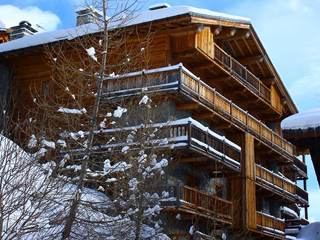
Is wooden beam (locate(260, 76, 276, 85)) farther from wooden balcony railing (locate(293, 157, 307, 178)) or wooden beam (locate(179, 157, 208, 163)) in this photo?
wooden beam (locate(179, 157, 208, 163))

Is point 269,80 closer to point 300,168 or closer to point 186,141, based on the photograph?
point 300,168

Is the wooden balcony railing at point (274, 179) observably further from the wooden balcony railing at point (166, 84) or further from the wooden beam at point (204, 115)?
the wooden balcony railing at point (166, 84)

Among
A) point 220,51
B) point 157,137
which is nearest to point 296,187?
point 220,51

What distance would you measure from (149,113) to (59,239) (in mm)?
9046

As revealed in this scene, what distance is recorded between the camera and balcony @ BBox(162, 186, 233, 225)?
70.1 feet

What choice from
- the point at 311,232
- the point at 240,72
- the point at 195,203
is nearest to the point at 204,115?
the point at 240,72

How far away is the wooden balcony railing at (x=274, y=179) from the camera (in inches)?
1156

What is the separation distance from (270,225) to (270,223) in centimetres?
12

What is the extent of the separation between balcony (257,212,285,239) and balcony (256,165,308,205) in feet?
4.98

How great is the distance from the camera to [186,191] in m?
22.1

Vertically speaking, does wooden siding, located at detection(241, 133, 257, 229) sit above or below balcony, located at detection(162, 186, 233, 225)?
above

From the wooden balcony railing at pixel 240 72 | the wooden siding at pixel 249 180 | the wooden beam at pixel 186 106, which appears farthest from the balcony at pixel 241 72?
the wooden beam at pixel 186 106

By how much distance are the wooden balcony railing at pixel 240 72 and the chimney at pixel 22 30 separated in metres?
10.6

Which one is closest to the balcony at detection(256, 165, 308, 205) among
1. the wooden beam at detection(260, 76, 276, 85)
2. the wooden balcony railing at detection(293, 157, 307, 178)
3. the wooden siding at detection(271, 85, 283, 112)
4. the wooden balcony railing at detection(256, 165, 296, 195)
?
the wooden balcony railing at detection(256, 165, 296, 195)
